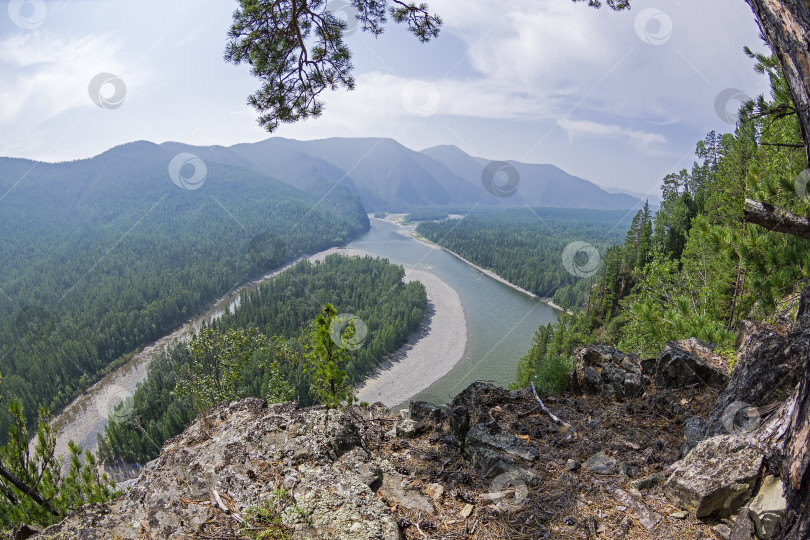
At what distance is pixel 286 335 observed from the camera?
46.2 metres

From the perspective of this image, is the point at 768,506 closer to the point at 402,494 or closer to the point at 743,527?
the point at 743,527

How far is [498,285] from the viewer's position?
66.8 metres

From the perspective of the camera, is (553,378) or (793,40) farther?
(553,378)

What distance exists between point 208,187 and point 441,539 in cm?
19640

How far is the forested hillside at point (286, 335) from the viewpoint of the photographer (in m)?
28.7

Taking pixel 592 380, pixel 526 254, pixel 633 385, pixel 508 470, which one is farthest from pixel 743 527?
pixel 526 254

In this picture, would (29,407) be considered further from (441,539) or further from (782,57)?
(782,57)

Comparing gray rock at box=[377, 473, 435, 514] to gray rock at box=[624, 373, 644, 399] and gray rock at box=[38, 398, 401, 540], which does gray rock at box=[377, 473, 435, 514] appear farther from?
gray rock at box=[624, 373, 644, 399]

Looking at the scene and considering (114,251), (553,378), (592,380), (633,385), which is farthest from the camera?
(114,251)

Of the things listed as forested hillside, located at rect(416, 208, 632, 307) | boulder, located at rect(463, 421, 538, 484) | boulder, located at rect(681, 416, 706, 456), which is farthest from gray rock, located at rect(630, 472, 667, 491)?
forested hillside, located at rect(416, 208, 632, 307)

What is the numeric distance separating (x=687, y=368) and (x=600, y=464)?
2068 millimetres

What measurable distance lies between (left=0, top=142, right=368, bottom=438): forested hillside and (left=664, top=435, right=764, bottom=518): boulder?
124ft

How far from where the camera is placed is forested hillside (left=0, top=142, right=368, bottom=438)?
46312mm

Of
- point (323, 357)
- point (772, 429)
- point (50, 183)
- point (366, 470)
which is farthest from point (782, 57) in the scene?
point (50, 183)
